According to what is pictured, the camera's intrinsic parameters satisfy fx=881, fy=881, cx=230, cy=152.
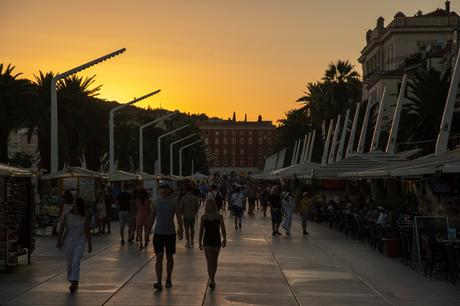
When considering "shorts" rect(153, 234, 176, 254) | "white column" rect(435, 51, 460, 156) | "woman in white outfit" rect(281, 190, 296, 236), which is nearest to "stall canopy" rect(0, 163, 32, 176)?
"shorts" rect(153, 234, 176, 254)

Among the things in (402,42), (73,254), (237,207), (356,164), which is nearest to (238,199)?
(237,207)

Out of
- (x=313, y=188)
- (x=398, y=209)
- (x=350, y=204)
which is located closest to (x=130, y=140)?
(x=313, y=188)

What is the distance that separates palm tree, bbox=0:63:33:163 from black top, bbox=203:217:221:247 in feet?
94.6

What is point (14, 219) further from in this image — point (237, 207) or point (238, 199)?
point (238, 199)

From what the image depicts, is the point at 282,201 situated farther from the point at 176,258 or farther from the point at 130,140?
the point at 130,140

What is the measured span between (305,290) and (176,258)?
20.6 feet

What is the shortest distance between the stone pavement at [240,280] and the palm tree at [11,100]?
19423mm

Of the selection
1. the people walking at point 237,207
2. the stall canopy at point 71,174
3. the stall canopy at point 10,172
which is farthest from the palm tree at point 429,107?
the stall canopy at point 10,172

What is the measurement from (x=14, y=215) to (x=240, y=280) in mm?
5215

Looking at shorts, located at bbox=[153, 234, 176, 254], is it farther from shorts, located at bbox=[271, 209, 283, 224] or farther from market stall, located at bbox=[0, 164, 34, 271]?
shorts, located at bbox=[271, 209, 283, 224]

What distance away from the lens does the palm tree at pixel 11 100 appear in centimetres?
4200

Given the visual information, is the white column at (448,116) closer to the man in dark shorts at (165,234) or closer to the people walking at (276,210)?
the people walking at (276,210)

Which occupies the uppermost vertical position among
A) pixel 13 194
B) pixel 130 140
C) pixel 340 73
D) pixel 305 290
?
pixel 340 73

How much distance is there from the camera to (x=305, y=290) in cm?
1483
